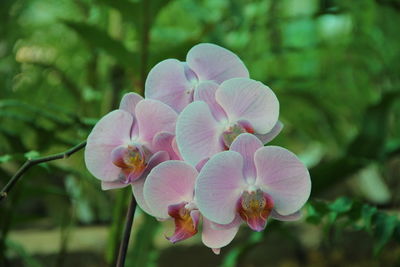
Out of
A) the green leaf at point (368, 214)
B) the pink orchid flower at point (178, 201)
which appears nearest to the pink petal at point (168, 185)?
the pink orchid flower at point (178, 201)

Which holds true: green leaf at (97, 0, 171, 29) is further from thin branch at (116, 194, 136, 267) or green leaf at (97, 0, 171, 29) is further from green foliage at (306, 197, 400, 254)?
thin branch at (116, 194, 136, 267)

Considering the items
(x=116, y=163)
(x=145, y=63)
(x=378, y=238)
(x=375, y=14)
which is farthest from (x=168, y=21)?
(x=116, y=163)

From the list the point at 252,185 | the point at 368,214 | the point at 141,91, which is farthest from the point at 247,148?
the point at 141,91

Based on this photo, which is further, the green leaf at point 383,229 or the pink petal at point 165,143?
the green leaf at point 383,229

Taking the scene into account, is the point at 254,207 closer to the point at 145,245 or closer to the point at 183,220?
the point at 183,220

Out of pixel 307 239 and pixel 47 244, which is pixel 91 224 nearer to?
pixel 47 244

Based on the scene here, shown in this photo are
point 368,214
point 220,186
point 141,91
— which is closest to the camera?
point 220,186

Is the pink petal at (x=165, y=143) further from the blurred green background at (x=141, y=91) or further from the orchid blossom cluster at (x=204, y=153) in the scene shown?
the blurred green background at (x=141, y=91)
